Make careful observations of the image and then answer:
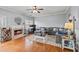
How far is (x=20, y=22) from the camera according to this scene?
2268mm

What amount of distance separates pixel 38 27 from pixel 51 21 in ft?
1.12

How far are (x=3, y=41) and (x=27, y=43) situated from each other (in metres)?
0.60

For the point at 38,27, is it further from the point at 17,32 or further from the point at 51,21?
the point at 17,32

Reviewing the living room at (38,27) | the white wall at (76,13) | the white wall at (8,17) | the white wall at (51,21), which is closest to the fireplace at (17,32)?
the living room at (38,27)

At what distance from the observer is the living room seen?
204 cm

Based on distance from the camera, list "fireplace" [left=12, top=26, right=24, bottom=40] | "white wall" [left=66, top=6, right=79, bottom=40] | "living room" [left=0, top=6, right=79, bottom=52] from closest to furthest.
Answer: "white wall" [left=66, top=6, right=79, bottom=40]
"living room" [left=0, top=6, right=79, bottom=52]
"fireplace" [left=12, top=26, right=24, bottom=40]

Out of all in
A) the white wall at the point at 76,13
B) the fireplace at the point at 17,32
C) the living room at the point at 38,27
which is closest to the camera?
the white wall at the point at 76,13

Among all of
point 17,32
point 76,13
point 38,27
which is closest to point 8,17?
point 17,32

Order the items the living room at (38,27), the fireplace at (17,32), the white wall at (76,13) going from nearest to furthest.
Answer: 1. the white wall at (76,13)
2. the living room at (38,27)
3. the fireplace at (17,32)

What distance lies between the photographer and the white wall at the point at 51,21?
2070mm

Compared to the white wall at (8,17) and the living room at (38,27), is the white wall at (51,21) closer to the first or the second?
the living room at (38,27)

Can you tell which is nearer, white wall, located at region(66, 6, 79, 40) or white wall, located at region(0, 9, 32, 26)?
white wall, located at region(66, 6, 79, 40)

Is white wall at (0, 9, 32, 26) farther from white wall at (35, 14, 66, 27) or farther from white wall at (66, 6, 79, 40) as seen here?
white wall at (66, 6, 79, 40)

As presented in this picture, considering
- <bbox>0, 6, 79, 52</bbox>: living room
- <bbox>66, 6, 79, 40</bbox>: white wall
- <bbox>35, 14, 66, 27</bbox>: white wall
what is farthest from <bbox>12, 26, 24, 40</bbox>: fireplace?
<bbox>66, 6, 79, 40</bbox>: white wall
